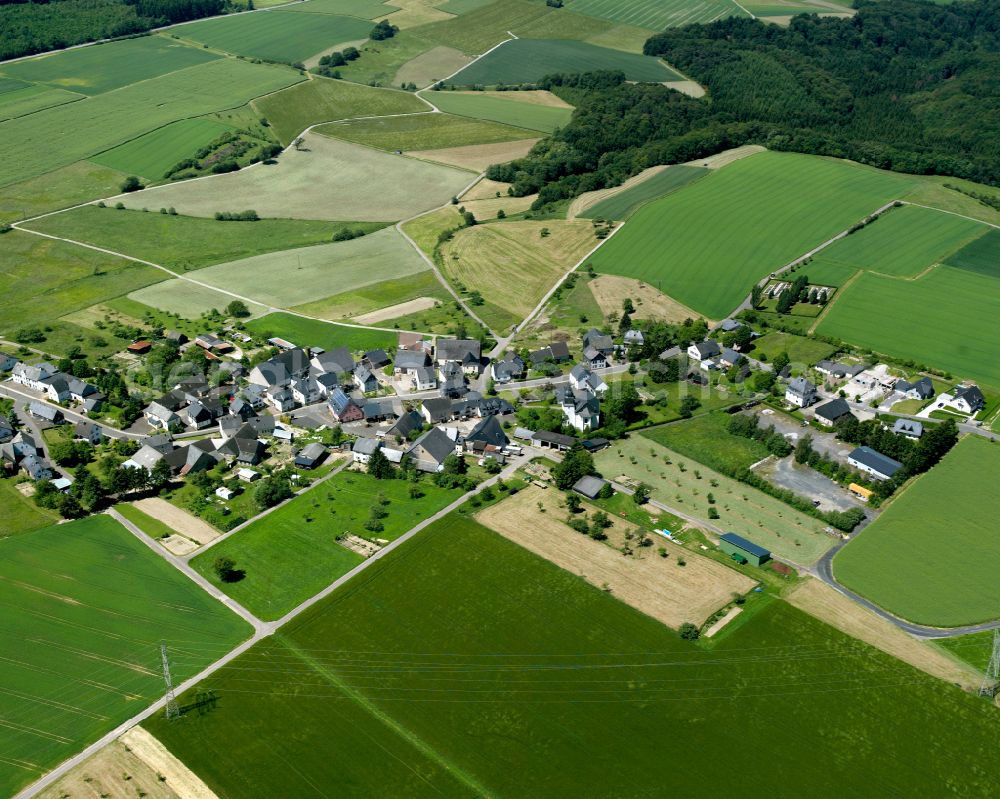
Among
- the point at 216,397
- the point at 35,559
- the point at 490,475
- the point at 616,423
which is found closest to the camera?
the point at 35,559

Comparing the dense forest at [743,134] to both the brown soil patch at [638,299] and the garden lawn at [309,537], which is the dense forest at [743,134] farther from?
the garden lawn at [309,537]

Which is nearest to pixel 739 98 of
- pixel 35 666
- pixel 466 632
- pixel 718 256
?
pixel 718 256

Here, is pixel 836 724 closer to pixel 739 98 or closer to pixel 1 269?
pixel 1 269

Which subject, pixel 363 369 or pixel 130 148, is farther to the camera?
pixel 130 148

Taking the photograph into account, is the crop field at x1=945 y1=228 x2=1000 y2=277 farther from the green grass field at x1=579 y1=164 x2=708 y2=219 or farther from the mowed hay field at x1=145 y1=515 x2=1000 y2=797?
the mowed hay field at x1=145 y1=515 x2=1000 y2=797

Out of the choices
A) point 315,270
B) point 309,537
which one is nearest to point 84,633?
point 309,537
